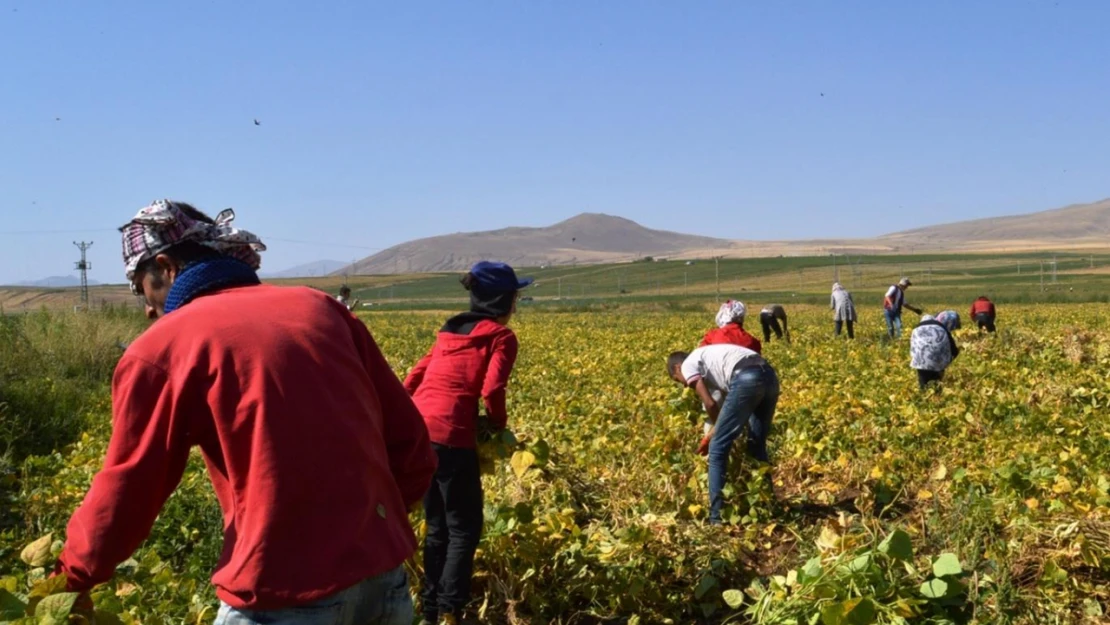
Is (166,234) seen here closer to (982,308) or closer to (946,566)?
(946,566)

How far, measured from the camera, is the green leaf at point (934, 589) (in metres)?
3.39

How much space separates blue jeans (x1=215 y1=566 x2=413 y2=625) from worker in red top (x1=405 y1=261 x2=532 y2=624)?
6.80 feet

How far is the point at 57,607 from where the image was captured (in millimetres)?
2078

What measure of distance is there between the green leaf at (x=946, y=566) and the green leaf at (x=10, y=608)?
9.05ft

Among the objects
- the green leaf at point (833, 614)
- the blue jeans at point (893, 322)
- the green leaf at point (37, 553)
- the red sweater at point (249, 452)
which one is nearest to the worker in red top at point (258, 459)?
the red sweater at point (249, 452)

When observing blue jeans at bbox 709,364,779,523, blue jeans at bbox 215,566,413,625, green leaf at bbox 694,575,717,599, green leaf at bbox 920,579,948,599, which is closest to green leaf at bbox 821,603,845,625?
green leaf at bbox 920,579,948,599

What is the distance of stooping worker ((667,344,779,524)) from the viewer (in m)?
5.71

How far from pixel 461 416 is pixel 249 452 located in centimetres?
233

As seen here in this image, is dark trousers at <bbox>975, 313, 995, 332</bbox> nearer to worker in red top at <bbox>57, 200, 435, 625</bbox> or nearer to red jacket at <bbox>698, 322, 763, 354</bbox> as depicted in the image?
red jacket at <bbox>698, 322, 763, 354</bbox>

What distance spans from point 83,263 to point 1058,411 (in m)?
42.6

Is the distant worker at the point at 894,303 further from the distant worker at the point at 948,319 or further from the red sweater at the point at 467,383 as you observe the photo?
the red sweater at the point at 467,383

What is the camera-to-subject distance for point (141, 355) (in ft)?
6.70

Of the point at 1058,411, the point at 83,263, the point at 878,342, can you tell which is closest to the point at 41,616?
the point at 1058,411

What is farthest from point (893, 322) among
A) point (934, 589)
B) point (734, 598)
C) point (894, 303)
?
point (934, 589)
